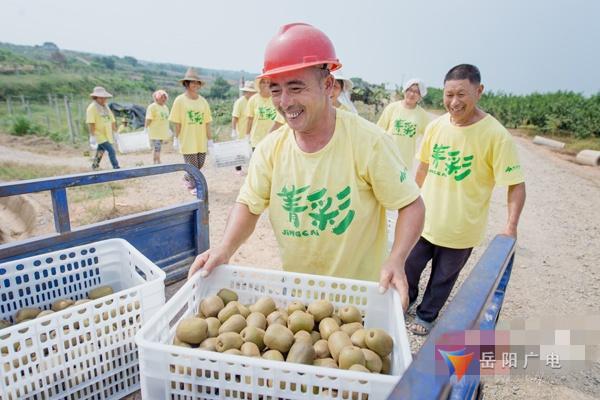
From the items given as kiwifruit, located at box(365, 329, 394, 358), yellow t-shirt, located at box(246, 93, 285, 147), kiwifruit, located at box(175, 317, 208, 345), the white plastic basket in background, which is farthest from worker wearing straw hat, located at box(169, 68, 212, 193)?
kiwifruit, located at box(365, 329, 394, 358)

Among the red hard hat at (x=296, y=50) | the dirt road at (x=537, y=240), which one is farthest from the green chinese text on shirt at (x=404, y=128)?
the red hard hat at (x=296, y=50)

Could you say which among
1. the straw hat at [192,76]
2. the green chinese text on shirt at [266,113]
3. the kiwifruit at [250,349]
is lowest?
the kiwifruit at [250,349]

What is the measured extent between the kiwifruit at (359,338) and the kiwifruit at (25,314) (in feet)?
5.04

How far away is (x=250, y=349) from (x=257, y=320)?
17 cm

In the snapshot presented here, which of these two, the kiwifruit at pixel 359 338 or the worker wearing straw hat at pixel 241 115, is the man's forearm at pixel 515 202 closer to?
the kiwifruit at pixel 359 338

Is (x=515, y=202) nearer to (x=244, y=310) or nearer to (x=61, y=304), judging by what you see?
(x=244, y=310)

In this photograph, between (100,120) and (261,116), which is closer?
(261,116)

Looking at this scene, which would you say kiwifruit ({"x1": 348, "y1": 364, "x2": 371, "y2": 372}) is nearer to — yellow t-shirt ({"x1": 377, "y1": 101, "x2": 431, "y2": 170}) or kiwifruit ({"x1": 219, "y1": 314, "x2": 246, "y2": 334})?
kiwifruit ({"x1": 219, "y1": 314, "x2": 246, "y2": 334})

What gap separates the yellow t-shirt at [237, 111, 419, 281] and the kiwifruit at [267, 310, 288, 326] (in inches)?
16.4

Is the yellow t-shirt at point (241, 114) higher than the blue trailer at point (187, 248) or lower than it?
higher

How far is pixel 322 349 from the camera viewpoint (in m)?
1.48

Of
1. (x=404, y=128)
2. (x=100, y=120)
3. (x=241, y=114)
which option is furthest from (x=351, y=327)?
(x=100, y=120)

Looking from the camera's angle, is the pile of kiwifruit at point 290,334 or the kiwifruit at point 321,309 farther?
the kiwifruit at point 321,309

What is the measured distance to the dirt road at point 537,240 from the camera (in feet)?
10.1
